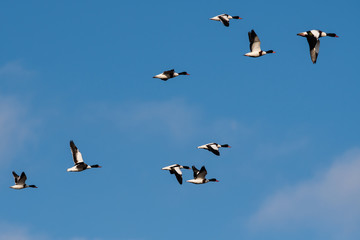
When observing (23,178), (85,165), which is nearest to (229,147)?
(85,165)

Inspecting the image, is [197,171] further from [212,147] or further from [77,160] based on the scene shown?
[77,160]

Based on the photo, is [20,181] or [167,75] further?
[20,181]

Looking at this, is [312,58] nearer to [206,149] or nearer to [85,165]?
[206,149]

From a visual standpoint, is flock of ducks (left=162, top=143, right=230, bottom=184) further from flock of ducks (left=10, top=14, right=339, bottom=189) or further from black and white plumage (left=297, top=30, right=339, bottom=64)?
black and white plumage (left=297, top=30, right=339, bottom=64)

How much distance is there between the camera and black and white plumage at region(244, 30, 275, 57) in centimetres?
6306

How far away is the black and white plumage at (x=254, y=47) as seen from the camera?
207ft

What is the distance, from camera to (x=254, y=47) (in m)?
63.6

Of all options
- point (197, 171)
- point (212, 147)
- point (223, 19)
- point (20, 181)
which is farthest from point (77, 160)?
point (223, 19)

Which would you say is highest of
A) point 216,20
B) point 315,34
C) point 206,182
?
point 216,20

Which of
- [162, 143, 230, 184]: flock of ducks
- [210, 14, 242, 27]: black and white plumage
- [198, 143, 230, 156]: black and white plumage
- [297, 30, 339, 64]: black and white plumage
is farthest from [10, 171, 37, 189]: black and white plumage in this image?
[297, 30, 339, 64]: black and white plumage

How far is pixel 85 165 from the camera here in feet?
216

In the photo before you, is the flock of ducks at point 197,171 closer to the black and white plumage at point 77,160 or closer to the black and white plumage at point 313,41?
the black and white plumage at point 77,160

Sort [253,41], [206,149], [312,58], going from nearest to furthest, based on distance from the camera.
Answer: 1. [312,58]
2. [253,41]
3. [206,149]

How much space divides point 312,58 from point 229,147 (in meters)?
16.4
